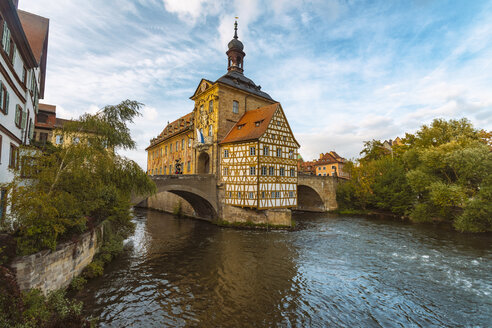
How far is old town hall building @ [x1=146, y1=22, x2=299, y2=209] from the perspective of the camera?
2075 centimetres

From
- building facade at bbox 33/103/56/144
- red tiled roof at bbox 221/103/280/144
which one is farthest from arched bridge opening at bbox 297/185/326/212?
building facade at bbox 33/103/56/144

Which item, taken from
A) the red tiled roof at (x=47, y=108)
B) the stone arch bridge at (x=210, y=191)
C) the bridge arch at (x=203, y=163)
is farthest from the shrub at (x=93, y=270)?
the red tiled roof at (x=47, y=108)

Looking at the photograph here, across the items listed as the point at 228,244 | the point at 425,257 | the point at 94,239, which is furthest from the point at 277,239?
the point at 94,239

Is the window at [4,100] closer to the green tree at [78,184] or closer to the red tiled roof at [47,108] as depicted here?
the green tree at [78,184]

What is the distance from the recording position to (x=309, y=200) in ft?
117

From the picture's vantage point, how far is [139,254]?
1373 centimetres

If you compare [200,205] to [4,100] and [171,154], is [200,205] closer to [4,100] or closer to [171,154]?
[171,154]

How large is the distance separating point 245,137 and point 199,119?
23.9ft

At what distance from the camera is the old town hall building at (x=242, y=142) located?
68.1 ft

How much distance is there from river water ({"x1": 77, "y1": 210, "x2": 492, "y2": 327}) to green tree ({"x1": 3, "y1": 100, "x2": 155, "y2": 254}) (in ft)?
8.62

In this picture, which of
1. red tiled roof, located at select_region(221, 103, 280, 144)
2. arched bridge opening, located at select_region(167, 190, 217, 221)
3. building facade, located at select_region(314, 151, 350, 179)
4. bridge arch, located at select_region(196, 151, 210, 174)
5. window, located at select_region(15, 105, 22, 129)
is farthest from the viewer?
building facade, located at select_region(314, 151, 350, 179)

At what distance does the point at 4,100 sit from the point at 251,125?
53.5 feet

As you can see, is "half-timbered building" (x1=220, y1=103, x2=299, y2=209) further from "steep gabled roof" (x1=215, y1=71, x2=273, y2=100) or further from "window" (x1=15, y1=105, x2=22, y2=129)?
"window" (x1=15, y1=105, x2=22, y2=129)

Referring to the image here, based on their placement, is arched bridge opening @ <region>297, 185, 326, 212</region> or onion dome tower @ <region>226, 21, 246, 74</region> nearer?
onion dome tower @ <region>226, 21, 246, 74</region>
